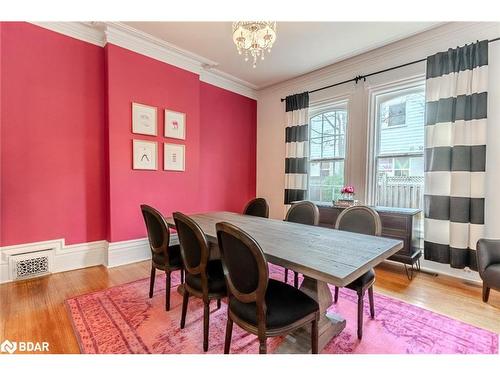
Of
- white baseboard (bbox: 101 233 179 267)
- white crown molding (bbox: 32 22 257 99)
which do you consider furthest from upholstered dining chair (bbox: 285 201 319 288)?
white crown molding (bbox: 32 22 257 99)

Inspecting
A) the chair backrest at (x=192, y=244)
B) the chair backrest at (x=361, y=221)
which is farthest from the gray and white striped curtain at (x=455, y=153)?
the chair backrest at (x=192, y=244)

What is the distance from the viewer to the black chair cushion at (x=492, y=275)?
2018 mm

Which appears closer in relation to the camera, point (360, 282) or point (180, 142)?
point (360, 282)

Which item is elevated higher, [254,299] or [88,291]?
[254,299]

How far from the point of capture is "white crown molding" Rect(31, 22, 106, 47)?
2.72 m

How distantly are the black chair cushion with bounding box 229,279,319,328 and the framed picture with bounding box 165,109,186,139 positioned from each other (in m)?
2.75

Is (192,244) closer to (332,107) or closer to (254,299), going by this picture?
(254,299)

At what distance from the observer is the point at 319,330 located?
5.37 ft

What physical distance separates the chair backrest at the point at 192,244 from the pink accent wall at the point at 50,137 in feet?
6.68

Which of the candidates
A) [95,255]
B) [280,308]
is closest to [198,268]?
[280,308]

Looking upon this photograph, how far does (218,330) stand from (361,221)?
148cm

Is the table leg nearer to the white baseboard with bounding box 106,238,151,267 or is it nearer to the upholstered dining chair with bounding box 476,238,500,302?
the upholstered dining chair with bounding box 476,238,500,302
